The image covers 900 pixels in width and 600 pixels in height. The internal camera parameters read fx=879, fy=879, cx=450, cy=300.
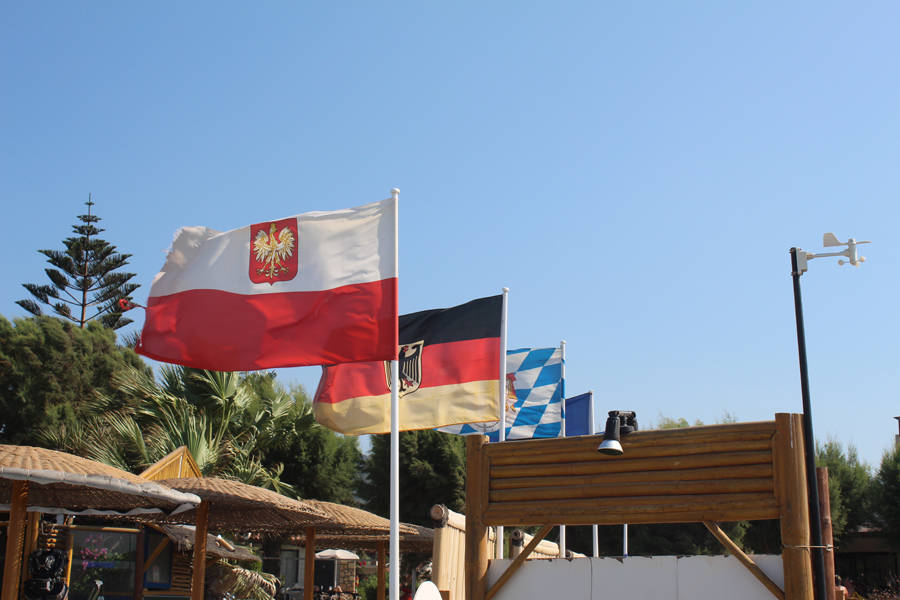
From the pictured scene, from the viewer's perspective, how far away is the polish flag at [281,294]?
917 centimetres

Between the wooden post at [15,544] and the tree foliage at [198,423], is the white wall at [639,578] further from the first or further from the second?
the tree foliage at [198,423]

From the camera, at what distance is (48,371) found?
3409cm

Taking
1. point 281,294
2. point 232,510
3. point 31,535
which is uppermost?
point 281,294

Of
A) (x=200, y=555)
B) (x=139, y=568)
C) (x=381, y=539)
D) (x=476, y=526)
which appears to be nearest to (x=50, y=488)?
(x=200, y=555)

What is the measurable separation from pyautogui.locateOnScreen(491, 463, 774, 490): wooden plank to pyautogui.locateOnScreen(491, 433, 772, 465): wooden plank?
6.0 inches

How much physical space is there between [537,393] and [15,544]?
991 cm

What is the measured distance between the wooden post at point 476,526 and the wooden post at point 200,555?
18.3 feet

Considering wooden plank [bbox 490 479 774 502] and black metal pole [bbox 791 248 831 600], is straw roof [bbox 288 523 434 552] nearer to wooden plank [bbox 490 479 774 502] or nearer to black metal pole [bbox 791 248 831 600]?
wooden plank [bbox 490 479 774 502]

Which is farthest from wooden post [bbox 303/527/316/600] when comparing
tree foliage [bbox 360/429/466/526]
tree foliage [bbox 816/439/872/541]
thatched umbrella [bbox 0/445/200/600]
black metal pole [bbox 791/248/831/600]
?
tree foliage [bbox 816/439/872/541]

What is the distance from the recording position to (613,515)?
7.93m

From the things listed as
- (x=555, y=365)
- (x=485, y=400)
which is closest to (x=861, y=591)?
(x=555, y=365)

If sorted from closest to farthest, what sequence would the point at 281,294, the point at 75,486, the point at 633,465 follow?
the point at 633,465, the point at 281,294, the point at 75,486

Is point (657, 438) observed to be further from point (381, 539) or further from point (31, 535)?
point (381, 539)

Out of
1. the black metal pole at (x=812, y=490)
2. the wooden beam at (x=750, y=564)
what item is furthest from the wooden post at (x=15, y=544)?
the black metal pole at (x=812, y=490)
